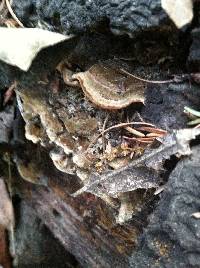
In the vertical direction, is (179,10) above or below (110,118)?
above

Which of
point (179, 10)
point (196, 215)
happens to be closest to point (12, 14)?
point (179, 10)

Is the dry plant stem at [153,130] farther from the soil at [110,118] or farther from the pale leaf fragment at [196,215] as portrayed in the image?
the pale leaf fragment at [196,215]

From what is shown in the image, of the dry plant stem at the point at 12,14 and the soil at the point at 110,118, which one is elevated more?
the dry plant stem at the point at 12,14

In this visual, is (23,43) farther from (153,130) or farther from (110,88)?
(153,130)

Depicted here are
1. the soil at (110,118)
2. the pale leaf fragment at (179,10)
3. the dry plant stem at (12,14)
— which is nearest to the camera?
the pale leaf fragment at (179,10)

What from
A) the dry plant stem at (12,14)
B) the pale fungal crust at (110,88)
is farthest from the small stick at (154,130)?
the dry plant stem at (12,14)

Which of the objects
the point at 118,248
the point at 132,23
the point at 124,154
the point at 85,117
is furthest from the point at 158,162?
the point at 118,248

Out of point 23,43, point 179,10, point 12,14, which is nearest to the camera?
point 179,10

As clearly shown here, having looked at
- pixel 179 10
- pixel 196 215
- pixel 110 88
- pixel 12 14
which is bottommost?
pixel 196 215
